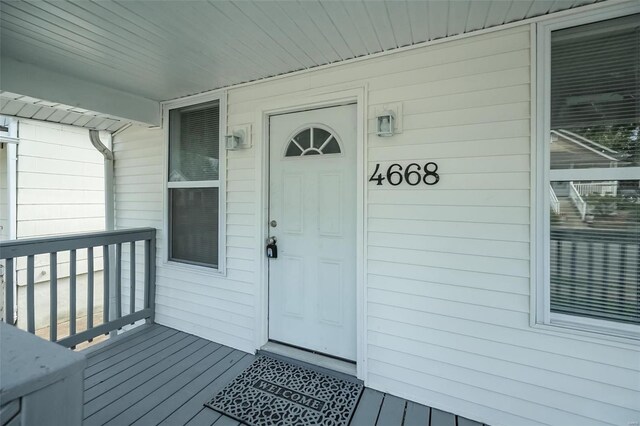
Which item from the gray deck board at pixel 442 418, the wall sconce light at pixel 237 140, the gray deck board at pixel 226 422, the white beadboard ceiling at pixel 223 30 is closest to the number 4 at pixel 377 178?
the white beadboard ceiling at pixel 223 30

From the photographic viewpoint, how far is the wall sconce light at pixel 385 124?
208 centimetres

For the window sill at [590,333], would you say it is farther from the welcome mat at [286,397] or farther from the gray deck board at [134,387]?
the gray deck board at [134,387]

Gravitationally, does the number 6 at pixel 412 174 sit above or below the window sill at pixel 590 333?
above

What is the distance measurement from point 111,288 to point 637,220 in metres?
4.94

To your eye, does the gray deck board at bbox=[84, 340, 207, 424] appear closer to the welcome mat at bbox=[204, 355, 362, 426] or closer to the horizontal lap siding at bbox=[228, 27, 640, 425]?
the welcome mat at bbox=[204, 355, 362, 426]

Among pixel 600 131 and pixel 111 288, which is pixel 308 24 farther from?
pixel 111 288

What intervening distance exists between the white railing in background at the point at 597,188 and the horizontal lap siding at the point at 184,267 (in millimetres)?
2391

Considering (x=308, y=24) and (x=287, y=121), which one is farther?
A: (x=287, y=121)

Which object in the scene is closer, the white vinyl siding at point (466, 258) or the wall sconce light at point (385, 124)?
the white vinyl siding at point (466, 258)

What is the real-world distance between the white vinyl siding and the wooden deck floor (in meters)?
0.21

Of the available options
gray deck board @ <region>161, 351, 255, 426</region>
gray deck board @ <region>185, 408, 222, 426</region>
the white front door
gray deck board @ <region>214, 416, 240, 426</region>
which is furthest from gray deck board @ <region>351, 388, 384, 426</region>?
gray deck board @ <region>161, 351, 255, 426</region>

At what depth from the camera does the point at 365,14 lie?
1.72m

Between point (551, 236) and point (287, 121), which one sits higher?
point (287, 121)

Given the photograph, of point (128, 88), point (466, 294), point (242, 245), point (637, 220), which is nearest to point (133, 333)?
point (242, 245)
